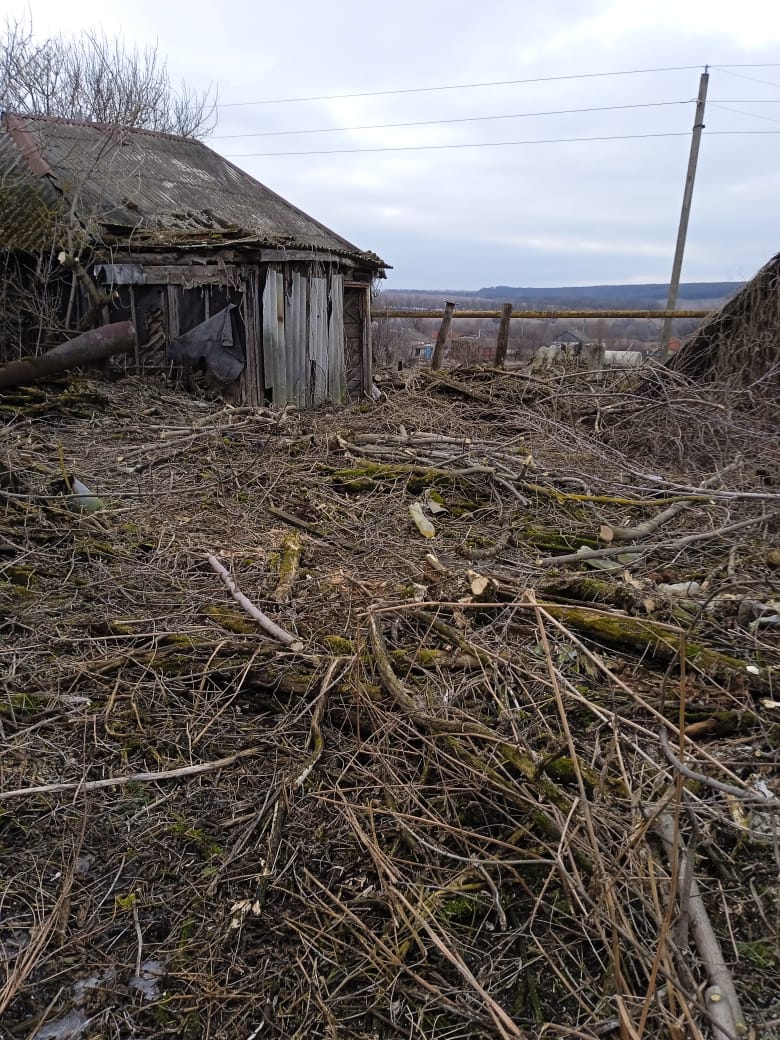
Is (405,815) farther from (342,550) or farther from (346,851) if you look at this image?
(342,550)

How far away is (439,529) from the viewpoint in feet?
18.3

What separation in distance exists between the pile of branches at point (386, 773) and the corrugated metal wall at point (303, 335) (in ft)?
19.2

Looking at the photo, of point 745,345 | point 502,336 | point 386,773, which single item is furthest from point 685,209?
point 386,773

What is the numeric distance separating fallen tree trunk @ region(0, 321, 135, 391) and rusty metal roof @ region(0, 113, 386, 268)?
222 cm

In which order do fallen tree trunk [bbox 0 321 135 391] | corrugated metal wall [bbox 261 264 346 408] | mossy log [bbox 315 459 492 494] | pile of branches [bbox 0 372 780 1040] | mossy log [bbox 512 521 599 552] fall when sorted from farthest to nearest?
corrugated metal wall [bbox 261 264 346 408] < fallen tree trunk [bbox 0 321 135 391] < mossy log [bbox 315 459 492 494] < mossy log [bbox 512 521 599 552] < pile of branches [bbox 0 372 780 1040]

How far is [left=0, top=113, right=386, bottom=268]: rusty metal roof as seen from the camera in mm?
10938

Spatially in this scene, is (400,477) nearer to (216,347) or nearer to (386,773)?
(386,773)

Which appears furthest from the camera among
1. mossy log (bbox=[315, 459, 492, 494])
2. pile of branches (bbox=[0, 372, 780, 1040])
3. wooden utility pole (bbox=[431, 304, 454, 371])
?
wooden utility pole (bbox=[431, 304, 454, 371])

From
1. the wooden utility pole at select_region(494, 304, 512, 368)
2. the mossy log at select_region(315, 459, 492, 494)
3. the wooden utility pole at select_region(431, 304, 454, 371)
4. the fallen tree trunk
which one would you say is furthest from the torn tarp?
the wooden utility pole at select_region(494, 304, 512, 368)

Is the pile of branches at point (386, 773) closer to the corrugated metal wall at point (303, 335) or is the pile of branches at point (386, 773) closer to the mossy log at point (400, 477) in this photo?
the mossy log at point (400, 477)

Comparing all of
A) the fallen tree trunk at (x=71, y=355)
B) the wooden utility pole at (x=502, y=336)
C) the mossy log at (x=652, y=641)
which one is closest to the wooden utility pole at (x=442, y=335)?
the wooden utility pole at (x=502, y=336)

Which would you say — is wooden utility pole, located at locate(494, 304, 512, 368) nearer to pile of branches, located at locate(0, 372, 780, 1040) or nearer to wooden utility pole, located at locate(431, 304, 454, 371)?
wooden utility pole, located at locate(431, 304, 454, 371)

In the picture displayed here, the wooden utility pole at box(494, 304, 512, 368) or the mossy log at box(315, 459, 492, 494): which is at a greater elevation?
the wooden utility pole at box(494, 304, 512, 368)

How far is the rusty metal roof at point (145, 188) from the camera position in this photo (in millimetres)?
10938
